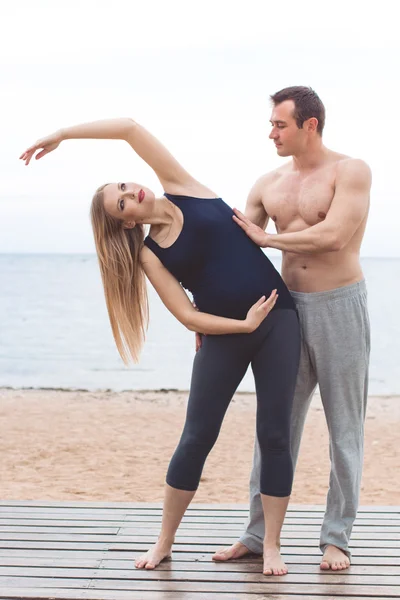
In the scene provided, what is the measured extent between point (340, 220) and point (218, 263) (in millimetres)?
507

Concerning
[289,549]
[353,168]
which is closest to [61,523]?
[289,549]

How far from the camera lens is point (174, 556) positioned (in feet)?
11.3

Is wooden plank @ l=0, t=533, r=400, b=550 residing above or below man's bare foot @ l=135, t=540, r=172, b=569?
below

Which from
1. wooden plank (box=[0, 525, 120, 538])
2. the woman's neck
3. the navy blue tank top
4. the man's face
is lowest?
wooden plank (box=[0, 525, 120, 538])

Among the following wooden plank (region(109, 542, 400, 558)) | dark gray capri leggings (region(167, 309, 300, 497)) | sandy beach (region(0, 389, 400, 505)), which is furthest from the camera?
sandy beach (region(0, 389, 400, 505))

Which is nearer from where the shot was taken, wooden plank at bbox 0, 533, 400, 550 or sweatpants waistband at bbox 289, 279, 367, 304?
sweatpants waistband at bbox 289, 279, 367, 304

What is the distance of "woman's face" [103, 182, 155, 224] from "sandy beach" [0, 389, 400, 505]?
3.93 meters

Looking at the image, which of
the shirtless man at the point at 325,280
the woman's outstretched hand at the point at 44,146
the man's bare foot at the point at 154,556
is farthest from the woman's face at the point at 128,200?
the man's bare foot at the point at 154,556

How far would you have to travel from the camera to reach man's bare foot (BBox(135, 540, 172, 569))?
10.9 ft

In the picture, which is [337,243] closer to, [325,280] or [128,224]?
[325,280]

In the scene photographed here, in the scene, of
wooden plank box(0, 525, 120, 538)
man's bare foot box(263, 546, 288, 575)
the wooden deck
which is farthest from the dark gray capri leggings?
wooden plank box(0, 525, 120, 538)

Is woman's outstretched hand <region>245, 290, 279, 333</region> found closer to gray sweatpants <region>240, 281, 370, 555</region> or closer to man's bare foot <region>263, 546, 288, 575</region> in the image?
gray sweatpants <region>240, 281, 370, 555</region>

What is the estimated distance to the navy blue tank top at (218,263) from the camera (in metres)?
3.23

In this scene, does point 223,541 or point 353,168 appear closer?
point 353,168
